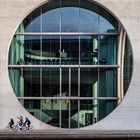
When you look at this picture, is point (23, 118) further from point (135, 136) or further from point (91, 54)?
point (135, 136)

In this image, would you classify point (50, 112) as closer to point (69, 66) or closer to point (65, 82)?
point (65, 82)

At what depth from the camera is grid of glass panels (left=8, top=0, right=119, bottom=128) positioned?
36.5m

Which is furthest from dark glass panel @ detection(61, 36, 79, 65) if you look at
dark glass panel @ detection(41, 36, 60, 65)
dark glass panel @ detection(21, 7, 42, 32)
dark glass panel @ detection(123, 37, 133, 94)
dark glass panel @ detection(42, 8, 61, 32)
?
dark glass panel @ detection(123, 37, 133, 94)

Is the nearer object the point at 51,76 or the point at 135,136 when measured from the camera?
the point at 135,136

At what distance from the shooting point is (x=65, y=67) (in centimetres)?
3659

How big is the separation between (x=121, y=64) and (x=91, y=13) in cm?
416

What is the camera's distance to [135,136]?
14.8m

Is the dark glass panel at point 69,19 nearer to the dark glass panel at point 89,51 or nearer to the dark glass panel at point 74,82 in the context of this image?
the dark glass panel at point 89,51

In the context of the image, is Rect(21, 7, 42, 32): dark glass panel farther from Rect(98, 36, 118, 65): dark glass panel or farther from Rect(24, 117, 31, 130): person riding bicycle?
Rect(24, 117, 31, 130): person riding bicycle

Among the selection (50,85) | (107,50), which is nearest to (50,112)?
(50,85)

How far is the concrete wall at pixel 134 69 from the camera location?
36250mm

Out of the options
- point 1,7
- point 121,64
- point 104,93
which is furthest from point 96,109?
point 1,7

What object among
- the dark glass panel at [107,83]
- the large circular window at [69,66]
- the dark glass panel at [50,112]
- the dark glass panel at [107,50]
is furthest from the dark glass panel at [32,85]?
the dark glass panel at [107,50]

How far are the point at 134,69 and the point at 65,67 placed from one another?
4779 mm
